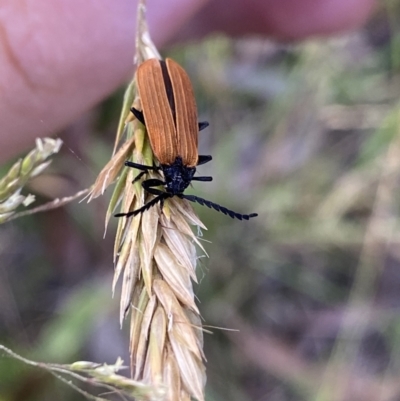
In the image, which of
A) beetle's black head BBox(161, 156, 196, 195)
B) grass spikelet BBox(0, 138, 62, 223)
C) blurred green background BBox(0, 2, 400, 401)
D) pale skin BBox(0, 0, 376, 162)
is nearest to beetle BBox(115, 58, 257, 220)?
beetle's black head BBox(161, 156, 196, 195)

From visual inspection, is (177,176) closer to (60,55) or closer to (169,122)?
(169,122)

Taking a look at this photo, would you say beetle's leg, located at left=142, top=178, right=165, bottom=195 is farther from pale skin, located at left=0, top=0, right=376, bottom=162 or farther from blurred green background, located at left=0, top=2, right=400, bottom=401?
blurred green background, located at left=0, top=2, right=400, bottom=401

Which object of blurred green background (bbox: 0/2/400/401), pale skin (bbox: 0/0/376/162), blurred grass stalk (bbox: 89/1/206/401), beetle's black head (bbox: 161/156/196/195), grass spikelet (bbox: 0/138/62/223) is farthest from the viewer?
blurred green background (bbox: 0/2/400/401)

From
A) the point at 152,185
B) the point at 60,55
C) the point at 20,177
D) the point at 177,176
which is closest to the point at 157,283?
the point at 152,185

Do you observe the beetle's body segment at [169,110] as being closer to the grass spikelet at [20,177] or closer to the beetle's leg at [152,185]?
the beetle's leg at [152,185]

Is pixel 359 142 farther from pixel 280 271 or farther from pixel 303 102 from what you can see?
pixel 280 271

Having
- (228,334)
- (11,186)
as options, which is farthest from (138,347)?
(228,334)
